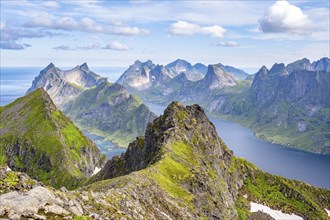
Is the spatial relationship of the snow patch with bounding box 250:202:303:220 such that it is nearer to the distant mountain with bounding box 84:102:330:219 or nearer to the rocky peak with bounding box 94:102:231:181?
the distant mountain with bounding box 84:102:330:219

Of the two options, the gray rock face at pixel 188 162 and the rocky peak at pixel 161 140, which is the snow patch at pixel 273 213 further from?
the rocky peak at pixel 161 140

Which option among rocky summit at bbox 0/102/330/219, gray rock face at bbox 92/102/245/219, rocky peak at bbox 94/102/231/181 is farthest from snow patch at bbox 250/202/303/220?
rocky peak at bbox 94/102/231/181

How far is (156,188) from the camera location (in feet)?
309

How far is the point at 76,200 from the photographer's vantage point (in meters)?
50.4

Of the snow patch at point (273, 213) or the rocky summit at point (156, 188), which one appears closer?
the rocky summit at point (156, 188)

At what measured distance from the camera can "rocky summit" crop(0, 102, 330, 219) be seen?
142 ft

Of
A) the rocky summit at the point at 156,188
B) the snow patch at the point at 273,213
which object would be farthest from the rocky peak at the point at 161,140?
the snow patch at the point at 273,213

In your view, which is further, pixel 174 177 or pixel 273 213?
pixel 273 213

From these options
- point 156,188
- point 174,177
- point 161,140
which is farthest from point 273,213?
point 156,188

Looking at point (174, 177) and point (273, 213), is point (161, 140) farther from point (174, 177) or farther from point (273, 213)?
point (273, 213)

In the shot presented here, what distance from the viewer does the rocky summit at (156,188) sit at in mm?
43406

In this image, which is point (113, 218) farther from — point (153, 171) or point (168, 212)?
point (153, 171)

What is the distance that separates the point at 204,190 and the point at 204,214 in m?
12.6

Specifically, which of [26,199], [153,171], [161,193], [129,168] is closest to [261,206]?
[129,168]
